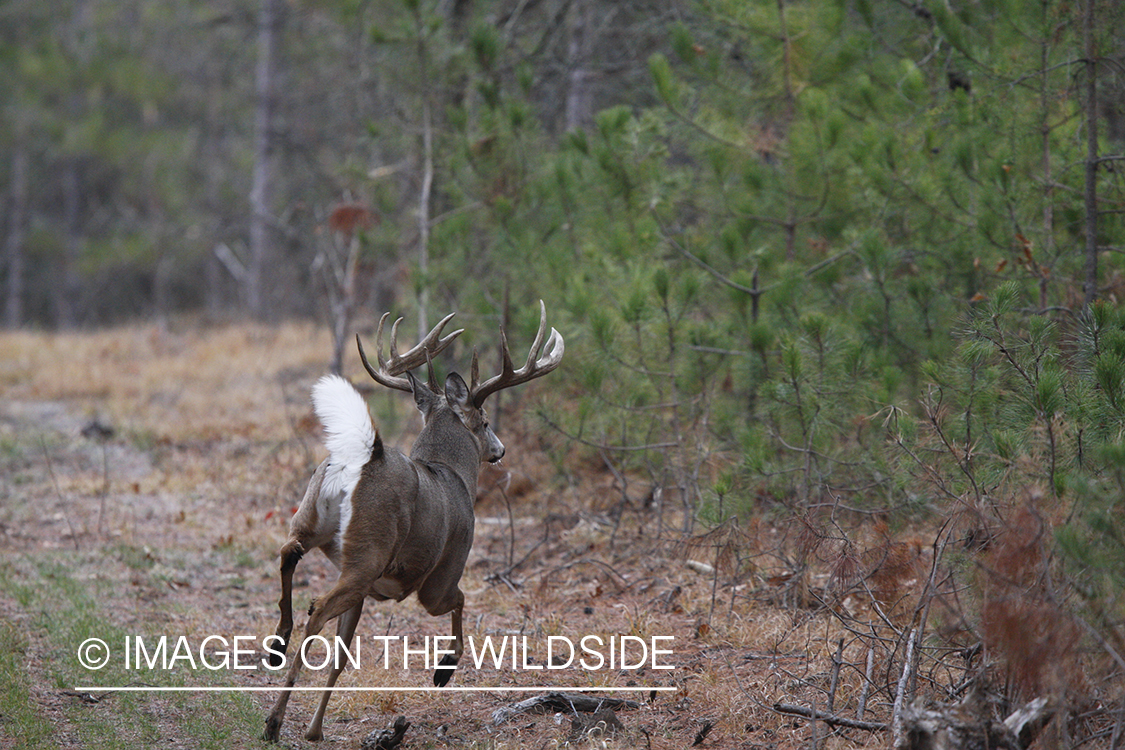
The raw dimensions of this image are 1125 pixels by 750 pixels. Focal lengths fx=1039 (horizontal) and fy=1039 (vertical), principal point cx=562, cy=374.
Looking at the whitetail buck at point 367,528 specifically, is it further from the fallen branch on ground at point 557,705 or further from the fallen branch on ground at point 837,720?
the fallen branch on ground at point 837,720

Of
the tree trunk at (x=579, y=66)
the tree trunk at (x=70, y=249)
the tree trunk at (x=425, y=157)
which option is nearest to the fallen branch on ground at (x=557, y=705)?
the tree trunk at (x=425, y=157)

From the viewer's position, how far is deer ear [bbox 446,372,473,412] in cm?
580

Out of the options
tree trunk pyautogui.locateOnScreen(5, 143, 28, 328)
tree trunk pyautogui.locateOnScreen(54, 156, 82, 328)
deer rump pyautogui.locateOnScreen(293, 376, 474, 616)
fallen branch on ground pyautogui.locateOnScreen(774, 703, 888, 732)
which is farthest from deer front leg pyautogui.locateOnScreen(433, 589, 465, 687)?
tree trunk pyautogui.locateOnScreen(54, 156, 82, 328)

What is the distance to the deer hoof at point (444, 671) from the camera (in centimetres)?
512

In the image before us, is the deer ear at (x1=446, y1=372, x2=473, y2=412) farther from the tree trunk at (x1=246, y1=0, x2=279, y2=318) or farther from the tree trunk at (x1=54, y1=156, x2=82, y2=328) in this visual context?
the tree trunk at (x1=54, y1=156, x2=82, y2=328)

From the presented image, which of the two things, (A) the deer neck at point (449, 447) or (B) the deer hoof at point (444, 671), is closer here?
(B) the deer hoof at point (444, 671)

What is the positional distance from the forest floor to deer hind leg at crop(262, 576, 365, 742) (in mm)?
134

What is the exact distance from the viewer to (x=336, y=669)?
16.0 feet

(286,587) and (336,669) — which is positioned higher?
(286,587)

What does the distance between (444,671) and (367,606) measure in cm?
186

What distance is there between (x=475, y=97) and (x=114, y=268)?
60.2 feet

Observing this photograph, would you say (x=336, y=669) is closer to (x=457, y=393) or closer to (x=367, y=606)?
(x=457, y=393)

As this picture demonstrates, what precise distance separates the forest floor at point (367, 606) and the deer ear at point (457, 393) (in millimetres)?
1368

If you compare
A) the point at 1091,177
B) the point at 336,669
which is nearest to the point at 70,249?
the point at 336,669
